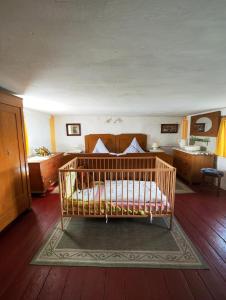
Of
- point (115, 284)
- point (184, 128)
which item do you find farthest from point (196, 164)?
point (115, 284)

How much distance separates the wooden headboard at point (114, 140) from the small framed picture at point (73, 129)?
16.0 inches

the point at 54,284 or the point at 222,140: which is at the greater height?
the point at 222,140

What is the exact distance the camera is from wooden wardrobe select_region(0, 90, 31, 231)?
7.50 ft

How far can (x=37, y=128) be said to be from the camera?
467 cm

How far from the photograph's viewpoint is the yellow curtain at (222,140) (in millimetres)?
3809

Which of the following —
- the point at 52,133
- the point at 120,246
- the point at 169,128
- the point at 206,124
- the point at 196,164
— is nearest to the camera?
the point at 120,246

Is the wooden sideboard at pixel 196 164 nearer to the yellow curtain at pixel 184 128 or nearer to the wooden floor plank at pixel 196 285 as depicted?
the yellow curtain at pixel 184 128

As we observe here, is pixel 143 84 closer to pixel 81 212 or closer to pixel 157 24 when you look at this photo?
pixel 157 24

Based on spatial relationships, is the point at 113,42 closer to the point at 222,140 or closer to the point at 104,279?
the point at 104,279

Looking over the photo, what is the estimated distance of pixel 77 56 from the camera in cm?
131

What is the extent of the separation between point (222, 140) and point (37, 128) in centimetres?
506

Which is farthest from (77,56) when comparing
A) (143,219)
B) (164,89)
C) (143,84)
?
(143,219)

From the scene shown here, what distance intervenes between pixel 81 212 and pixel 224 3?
2.54m

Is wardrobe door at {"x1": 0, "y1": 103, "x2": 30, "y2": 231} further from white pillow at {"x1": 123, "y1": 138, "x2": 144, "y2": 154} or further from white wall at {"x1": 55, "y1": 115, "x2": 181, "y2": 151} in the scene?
white pillow at {"x1": 123, "y1": 138, "x2": 144, "y2": 154}
